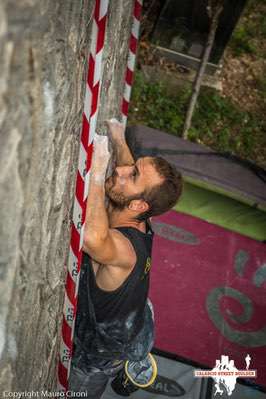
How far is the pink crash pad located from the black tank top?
4.25ft

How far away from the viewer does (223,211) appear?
4957 mm

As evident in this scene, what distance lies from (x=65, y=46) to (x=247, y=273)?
12.1 ft

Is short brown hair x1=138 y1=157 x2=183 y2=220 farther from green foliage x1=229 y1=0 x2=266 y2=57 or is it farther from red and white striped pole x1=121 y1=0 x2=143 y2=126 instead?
green foliage x1=229 y1=0 x2=266 y2=57

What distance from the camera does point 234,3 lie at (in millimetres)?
6328

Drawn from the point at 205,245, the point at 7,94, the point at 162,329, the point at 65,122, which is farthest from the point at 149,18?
the point at 7,94

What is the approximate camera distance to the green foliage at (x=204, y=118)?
6844 millimetres

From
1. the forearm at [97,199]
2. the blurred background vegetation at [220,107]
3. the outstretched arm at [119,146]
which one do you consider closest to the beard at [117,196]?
the outstretched arm at [119,146]

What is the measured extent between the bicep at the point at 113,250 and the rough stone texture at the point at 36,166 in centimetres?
20

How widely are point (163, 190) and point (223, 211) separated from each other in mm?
2528

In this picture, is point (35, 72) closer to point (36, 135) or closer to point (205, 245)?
point (36, 135)

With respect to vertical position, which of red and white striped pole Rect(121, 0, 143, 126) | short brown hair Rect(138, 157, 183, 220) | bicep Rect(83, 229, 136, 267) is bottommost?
bicep Rect(83, 229, 136, 267)

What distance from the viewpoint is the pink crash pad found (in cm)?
400

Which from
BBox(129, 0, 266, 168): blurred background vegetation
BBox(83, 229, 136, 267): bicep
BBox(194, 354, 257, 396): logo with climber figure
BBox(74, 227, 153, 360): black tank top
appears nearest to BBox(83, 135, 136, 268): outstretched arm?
BBox(83, 229, 136, 267): bicep

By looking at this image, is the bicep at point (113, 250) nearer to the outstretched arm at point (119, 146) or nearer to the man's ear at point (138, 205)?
the man's ear at point (138, 205)
